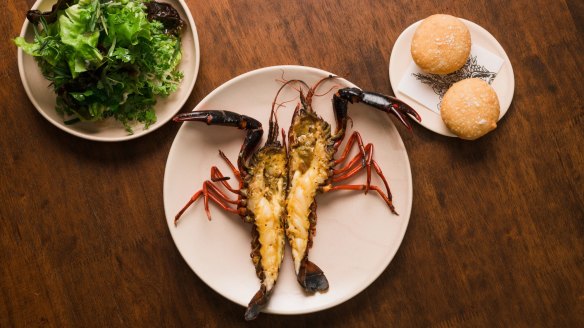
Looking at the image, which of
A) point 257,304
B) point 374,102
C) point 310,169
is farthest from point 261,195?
point 374,102

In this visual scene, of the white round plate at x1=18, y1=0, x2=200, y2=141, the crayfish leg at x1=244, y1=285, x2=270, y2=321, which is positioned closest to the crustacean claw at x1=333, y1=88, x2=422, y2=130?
the white round plate at x1=18, y1=0, x2=200, y2=141

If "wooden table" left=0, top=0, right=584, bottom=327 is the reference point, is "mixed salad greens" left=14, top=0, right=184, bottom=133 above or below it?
above

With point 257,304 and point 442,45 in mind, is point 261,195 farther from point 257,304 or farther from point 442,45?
point 442,45

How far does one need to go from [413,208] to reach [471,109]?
0.51 m

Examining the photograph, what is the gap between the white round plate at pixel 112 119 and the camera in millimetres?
2094

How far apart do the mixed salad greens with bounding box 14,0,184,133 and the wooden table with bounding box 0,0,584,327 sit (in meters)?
0.18

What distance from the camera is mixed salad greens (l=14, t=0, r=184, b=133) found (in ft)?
6.23

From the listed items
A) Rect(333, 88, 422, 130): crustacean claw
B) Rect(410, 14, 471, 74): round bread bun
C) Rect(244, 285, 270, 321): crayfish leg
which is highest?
Rect(410, 14, 471, 74): round bread bun

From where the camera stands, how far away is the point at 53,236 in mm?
2254

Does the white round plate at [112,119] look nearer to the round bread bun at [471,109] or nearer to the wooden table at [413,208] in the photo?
the wooden table at [413,208]

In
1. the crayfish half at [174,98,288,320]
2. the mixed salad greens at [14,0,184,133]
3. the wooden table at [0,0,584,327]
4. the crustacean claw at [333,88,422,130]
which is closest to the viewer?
the mixed salad greens at [14,0,184,133]

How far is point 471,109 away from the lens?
6.77 ft

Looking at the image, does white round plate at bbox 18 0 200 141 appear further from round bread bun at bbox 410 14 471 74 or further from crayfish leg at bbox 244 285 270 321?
round bread bun at bbox 410 14 471 74

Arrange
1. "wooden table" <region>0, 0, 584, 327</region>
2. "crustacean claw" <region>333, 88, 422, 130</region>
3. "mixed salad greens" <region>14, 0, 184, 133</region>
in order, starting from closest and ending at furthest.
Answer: "mixed salad greens" <region>14, 0, 184, 133</region> → "crustacean claw" <region>333, 88, 422, 130</region> → "wooden table" <region>0, 0, 584, 327</region>
